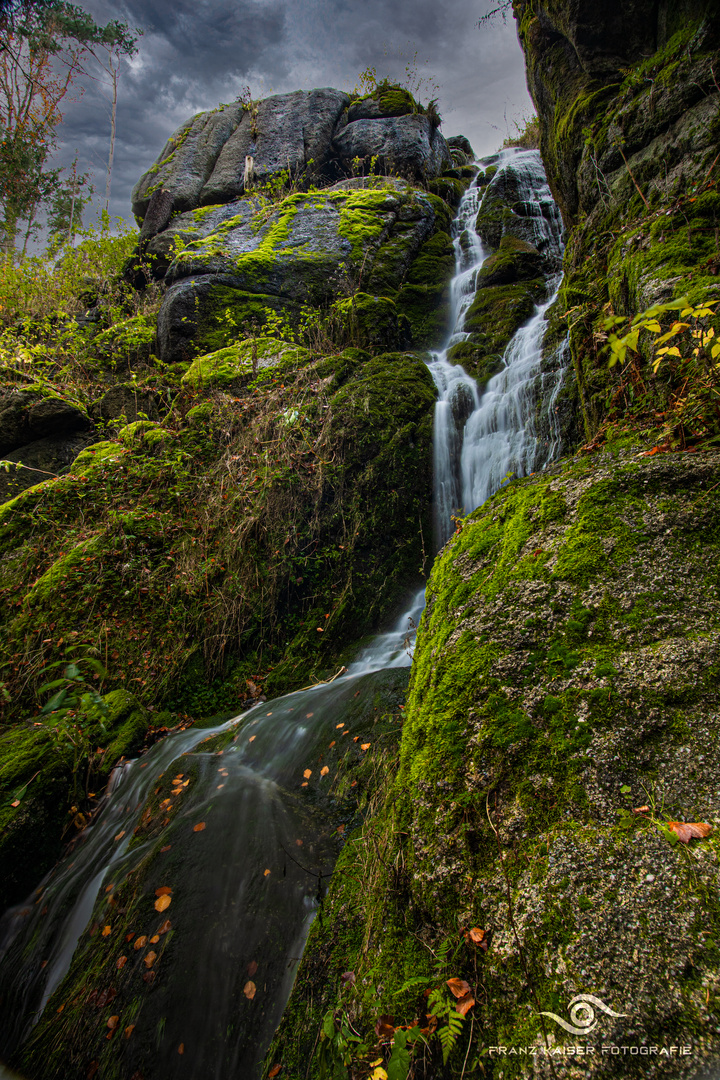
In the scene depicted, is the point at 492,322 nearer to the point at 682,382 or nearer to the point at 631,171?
the point at 631,171

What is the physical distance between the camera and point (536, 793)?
1.52 m

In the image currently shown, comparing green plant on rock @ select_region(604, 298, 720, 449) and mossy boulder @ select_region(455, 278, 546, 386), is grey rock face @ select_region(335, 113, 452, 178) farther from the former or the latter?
green plant on rock @ select_region(604, 298, 720, 449)

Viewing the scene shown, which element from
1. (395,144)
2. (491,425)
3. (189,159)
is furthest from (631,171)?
(189,159)

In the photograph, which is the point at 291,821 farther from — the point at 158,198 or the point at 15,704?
the point at 158,198

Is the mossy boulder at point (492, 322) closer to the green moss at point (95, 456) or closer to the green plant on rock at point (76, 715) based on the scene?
the green moss at point (95, 456)

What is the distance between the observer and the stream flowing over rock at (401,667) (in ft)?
4.31

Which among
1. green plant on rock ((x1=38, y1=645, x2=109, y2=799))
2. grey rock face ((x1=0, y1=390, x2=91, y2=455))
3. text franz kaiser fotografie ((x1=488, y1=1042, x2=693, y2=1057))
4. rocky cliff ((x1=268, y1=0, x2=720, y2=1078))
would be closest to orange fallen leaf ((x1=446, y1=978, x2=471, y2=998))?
rocky cliff ((x1=268, y1=0, x2=720, y2=1078))

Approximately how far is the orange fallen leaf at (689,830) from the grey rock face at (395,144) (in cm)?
1696

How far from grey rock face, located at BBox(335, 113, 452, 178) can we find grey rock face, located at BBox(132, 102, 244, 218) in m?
4.37

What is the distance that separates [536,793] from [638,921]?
410 millimetres

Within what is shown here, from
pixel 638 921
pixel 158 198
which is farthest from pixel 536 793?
pixel 158 198

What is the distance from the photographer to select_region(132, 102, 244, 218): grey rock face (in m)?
14.1

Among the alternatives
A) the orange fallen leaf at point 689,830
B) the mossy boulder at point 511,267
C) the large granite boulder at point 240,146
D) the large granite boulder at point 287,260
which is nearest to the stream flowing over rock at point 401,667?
the orange fallen leaf at point 689,830

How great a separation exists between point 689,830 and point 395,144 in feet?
59.7
